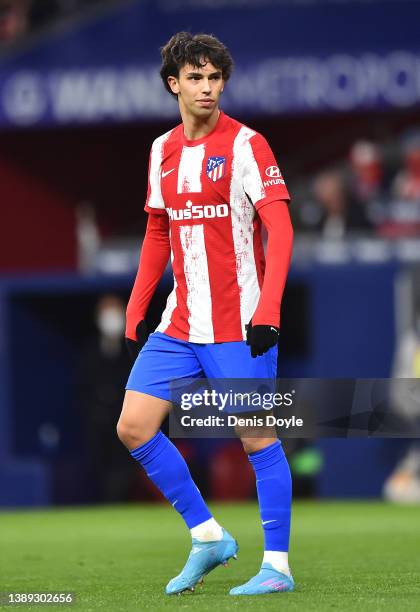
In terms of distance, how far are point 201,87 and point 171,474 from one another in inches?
57.1

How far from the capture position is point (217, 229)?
5785 mm

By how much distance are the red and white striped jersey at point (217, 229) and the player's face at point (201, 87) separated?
0.14m

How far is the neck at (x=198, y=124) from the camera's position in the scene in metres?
5.84

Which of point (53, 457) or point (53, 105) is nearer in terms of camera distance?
point (53, 457)

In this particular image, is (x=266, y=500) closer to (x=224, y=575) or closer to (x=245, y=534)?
(x=224, y=575)

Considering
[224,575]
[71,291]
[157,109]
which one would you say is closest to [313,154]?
[157,109]

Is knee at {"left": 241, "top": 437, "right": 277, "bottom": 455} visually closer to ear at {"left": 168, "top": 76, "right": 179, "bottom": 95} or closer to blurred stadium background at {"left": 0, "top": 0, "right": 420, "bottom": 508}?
ear at {"left": 168, "top": 76, "right": 179, "bottom": 95}

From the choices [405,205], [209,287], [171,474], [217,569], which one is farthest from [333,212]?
[171,474]

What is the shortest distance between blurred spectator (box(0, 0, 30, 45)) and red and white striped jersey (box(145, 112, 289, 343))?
33.5ft

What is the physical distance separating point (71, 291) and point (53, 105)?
9.38 feet

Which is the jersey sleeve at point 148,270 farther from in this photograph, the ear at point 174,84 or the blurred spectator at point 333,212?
the blurred spectator at point 333,212

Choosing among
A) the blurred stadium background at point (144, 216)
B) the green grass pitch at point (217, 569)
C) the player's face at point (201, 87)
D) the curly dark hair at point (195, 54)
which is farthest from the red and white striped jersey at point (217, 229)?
the blurred stadium background at point (144, 216)

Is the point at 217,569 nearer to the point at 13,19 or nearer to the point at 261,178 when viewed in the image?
the point at 261,178

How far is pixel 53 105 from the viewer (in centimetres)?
1573
